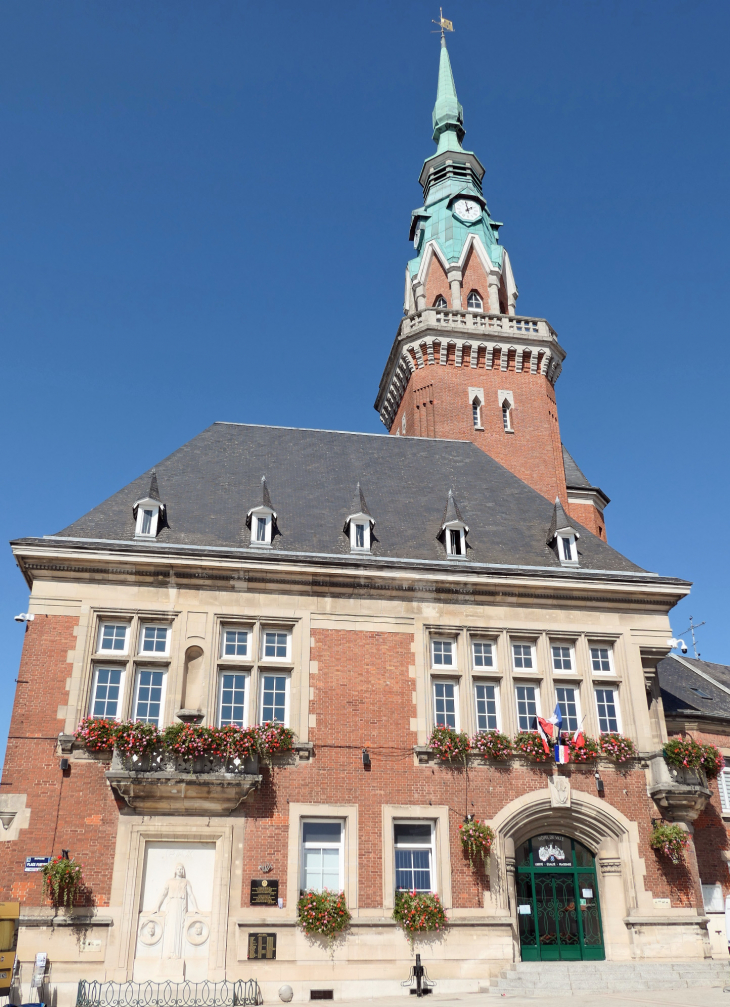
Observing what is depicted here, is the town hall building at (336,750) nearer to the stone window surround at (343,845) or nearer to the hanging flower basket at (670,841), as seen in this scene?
the stone window surround at (343,845)

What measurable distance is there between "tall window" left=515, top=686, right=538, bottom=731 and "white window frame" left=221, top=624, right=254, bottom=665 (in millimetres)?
6798

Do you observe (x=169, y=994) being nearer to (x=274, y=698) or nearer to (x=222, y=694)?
(x=222, y=694)

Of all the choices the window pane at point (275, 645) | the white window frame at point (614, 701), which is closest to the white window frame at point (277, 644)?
the window pane at point (275, 645)

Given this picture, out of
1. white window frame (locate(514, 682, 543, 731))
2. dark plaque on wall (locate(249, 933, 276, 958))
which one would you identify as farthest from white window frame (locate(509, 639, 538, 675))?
dark plaque on wall (locate(249, 933, 276, 958))

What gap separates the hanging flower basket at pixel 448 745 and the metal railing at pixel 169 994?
631 cm

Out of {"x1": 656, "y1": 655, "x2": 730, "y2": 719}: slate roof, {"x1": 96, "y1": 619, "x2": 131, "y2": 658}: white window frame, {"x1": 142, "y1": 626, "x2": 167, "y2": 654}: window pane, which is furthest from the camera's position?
{"x1": 656, "y1": 655, "x2": 730, "y2": 719}: slate roof

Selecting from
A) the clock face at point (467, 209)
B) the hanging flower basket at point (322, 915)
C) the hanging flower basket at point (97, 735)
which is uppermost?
the clock face at point (467, 209)

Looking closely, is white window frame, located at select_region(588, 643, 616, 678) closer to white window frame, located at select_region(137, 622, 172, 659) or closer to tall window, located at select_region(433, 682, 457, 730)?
tall window, located at select_region(433, 682, 457, 730)

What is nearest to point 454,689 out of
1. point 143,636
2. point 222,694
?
point 222,694

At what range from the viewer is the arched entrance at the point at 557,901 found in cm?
2103

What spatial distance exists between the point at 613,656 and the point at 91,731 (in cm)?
1314

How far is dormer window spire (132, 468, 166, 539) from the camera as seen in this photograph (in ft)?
74.0

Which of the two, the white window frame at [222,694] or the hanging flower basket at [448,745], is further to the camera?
the hanging flower basket at [448,745]

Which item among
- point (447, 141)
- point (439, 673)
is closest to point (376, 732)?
point (439, 673)
